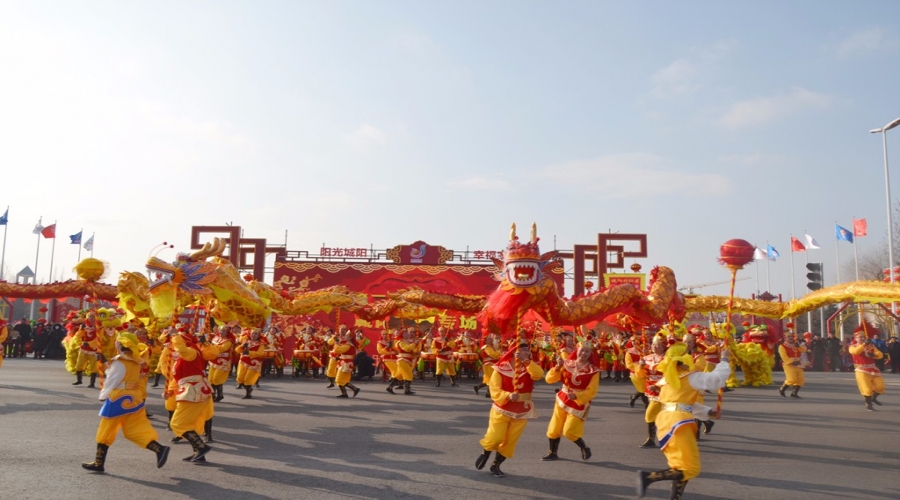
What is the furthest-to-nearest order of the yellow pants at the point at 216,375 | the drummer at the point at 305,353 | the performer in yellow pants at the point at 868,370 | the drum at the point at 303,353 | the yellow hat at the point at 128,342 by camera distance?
1. the drummer at the point at 305,353
2. the drum at the point at 303,353
3. the performer in yellow pants at the point at 868,370
4. the yellow pants at the point at 216,375
5. the yellow hat at the point at 128,342

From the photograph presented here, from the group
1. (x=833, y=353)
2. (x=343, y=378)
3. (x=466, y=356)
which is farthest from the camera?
(x=833, y=353)

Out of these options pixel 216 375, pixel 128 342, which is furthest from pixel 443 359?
pixel 128 342

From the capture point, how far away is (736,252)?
9.26 metres

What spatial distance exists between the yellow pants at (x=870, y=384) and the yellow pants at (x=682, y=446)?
30.0ft

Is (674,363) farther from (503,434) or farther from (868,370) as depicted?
(868,370)

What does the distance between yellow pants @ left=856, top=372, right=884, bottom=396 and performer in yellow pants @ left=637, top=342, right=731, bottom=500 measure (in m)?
8.72

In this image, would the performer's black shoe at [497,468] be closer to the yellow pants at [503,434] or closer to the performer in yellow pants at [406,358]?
the yellow pants at [503,434]

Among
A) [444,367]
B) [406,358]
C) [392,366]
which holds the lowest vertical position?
[444,367]

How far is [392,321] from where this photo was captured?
79.6 feet

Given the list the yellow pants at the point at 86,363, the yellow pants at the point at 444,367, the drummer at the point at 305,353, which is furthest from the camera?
the drummer at the point at 305,353

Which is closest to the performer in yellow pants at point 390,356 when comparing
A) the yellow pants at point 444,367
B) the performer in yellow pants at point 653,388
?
the yellow pants at point 444,367

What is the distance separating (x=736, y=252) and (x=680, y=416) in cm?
488

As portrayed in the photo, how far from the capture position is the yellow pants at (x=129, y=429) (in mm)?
6078

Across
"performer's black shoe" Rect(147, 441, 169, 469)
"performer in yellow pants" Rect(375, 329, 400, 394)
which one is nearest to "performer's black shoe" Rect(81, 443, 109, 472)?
"performer's black shoe" Rect(147, 441, 169, 469)
